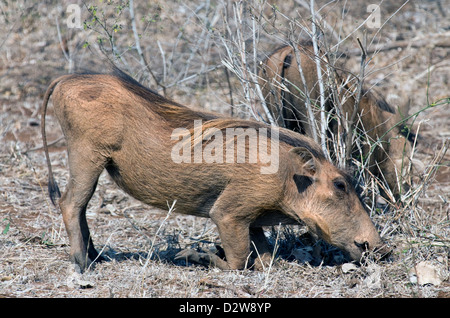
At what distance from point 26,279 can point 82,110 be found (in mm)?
1023

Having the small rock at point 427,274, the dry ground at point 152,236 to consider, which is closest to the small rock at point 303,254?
the dry ground at point 152,236

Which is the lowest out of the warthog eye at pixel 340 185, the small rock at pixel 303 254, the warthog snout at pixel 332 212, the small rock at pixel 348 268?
the small rock at pixel 303 254

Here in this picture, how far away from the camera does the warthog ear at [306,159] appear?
3.62 m

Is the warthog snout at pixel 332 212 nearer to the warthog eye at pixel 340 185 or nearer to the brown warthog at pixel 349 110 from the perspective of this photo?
the warthog eye at pixel 340 185

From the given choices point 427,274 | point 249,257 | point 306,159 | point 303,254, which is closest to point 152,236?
point 249,257

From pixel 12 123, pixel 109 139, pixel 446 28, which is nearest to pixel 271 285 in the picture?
pixel 109 139

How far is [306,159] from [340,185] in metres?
0.27

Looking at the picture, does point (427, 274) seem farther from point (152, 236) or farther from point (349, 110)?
point (152, 236)

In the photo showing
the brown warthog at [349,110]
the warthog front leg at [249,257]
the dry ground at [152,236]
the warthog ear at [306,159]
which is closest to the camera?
the dry ground at [152,236]

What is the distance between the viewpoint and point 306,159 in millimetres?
3674

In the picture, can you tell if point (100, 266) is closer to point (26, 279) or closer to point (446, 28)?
point (26, 279)

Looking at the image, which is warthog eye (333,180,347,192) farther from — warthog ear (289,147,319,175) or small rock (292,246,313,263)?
small rock (292,246,313,263)

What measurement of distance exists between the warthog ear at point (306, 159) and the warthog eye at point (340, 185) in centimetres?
14

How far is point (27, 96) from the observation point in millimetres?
7883
